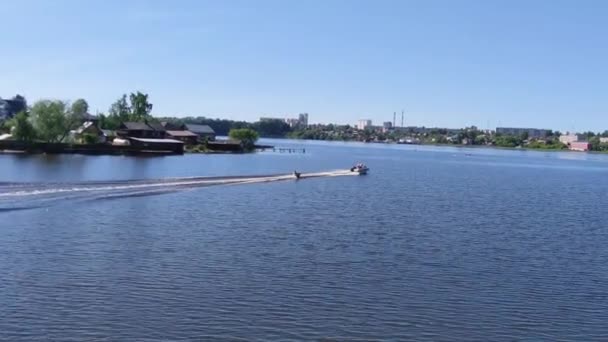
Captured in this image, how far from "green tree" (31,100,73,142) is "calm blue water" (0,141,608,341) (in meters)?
58.7

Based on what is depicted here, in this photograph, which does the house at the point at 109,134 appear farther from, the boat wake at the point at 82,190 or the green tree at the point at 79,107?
the boat wake at the point at 82,190

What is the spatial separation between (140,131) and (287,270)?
339ft

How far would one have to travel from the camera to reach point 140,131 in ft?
399

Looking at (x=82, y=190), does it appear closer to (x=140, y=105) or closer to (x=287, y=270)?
(x=287, y=270)

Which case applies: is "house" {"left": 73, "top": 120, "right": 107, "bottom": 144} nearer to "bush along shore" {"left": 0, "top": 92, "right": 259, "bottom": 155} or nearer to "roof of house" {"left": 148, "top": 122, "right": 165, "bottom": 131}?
"bush along shore" {"left": 0, "top": 92, "right": 259, "bottom": 155}

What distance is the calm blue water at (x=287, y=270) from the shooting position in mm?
16812

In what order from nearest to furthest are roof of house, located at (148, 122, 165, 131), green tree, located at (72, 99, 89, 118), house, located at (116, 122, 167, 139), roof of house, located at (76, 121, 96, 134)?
green tree, located at (72, 99, 89, 118), roof of house, located at (76, 121, 96, 134), house, located at (116, 122, 167, 139), roof of house, located at (148, 122, 165, 131)

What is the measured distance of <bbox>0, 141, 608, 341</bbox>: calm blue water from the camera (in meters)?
16.8

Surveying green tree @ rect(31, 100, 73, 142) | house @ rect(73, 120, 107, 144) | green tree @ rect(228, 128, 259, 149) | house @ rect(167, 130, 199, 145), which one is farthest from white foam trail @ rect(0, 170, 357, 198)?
green tree @ rect(228, 128, 259, 149)

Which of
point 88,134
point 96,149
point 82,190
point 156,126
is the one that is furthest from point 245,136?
Answer: point 82,190

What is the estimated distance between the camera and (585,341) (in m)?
16.7

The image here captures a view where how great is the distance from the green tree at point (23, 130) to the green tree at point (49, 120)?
35.7 inches

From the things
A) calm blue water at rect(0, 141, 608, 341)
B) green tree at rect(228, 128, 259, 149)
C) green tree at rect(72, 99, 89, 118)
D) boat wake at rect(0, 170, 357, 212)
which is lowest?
calm blue water at rect(0, 141, 608, 341)

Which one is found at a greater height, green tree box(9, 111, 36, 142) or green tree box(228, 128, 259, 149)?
green tree box(9, 111, 36, 142)
